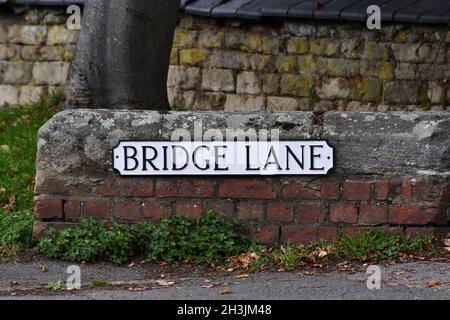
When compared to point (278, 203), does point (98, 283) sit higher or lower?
lower

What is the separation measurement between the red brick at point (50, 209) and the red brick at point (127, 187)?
0.90 ft

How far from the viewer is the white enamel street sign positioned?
7258 mm

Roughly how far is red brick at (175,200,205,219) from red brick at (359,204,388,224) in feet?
3.35

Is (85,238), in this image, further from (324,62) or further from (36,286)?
(324,62)

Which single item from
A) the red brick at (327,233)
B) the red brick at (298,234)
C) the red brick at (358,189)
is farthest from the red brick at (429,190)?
the red brick at (298,234)

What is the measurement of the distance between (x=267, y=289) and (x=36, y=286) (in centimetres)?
139

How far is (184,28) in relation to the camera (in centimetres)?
1231

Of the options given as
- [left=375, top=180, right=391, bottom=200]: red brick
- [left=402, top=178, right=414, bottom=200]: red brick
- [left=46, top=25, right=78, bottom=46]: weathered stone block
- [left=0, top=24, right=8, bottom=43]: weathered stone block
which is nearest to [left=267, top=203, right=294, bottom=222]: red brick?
[left=375, top=180, right=391, bottom=200]: red brick

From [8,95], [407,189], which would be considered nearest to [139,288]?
[407,189]

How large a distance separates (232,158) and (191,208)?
427mm

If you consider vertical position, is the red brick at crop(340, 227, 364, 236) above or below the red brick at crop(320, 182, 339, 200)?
below

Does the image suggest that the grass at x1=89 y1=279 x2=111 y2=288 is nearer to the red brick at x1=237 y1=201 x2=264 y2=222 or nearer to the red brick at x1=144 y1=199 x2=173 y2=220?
the red brick at x1=144 y1=199 x2=173 y2=220

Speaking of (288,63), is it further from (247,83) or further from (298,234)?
(298,234)

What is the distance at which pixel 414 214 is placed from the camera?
23.8ft
